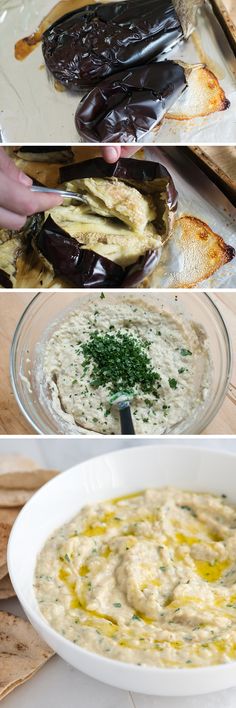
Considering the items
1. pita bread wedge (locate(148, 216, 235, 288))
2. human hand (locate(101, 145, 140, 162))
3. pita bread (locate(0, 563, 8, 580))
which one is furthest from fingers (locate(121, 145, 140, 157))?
pita bread (locate(0, 563, 8, 580))

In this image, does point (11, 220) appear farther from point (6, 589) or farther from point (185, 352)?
point (6, 589)

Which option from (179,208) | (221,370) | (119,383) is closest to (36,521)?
(119,383)

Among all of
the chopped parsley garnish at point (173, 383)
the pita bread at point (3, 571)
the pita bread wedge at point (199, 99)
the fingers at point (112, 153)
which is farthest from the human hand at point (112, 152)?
the pita bread at point (3, 571)

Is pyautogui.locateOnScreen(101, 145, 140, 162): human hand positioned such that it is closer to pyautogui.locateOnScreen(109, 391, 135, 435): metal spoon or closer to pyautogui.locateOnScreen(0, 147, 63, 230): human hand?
pyautogui.locateOnScreen(0, 147, 63, 230): human hand

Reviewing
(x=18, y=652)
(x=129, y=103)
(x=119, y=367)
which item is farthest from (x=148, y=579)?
(x=129, y=103)

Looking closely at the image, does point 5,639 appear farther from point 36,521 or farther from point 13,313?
point 13,313

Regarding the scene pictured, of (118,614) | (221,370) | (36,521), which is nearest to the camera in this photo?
(118,614)
